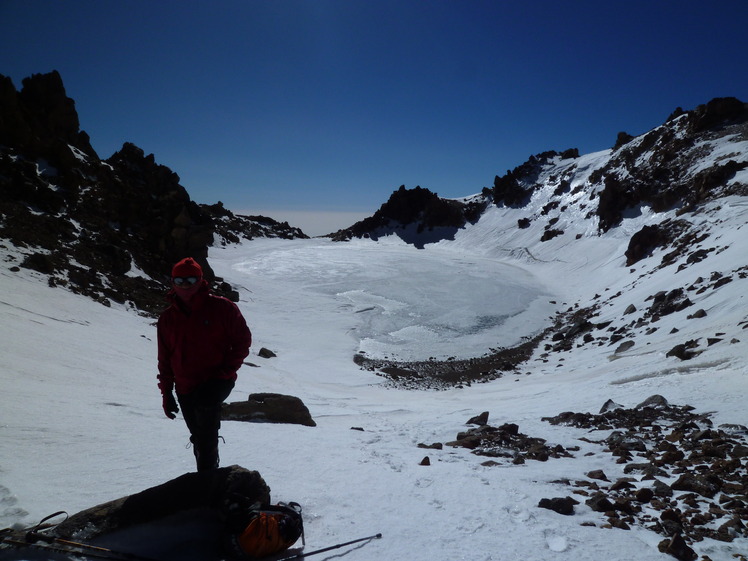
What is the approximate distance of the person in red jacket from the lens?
4.11 m

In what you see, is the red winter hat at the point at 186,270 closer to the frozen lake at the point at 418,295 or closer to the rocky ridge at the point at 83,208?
the rocky ridge at the point at 83,208

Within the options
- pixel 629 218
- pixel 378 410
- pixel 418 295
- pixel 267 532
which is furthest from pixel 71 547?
pixel 629 218

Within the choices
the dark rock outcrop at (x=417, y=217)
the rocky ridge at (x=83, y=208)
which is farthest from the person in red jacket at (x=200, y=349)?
the dark rock outcrop at (x=417, y=217)

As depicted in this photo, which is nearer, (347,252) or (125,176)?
(125,176)

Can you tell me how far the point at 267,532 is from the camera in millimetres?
3463

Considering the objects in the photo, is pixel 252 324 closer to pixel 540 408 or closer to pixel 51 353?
pixel 51 353

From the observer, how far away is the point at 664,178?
41906 millimetres

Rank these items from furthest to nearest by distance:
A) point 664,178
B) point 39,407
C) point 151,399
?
1. point 664,178
2. point 151,399
3. point 39,407

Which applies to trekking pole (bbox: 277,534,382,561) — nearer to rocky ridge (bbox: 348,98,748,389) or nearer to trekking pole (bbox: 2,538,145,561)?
trekking pole (bbox: 2,538,145,561)

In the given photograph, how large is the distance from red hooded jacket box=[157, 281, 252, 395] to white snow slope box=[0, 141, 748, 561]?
52.8 inches

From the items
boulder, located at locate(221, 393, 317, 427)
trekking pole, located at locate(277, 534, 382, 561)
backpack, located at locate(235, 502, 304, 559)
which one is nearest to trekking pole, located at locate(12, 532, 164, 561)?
backpack, located at locate(235, 502, 304, 559)

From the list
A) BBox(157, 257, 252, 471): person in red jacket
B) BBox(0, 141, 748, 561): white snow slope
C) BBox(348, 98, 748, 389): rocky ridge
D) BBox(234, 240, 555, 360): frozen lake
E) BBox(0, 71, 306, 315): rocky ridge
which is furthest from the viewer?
BBox(234, 240, 555, 360): frozen lake

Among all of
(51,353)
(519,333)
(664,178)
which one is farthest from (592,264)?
(51,353)

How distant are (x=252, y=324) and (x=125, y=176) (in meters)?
17.3
